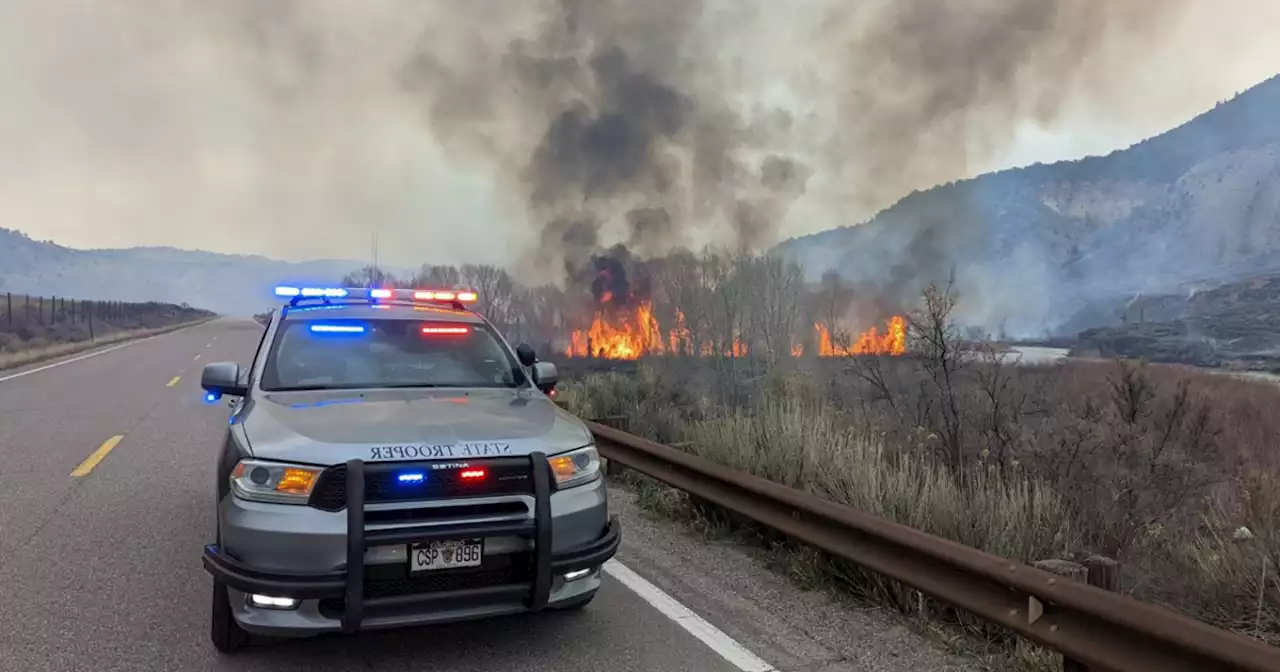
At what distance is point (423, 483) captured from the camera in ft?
11.0

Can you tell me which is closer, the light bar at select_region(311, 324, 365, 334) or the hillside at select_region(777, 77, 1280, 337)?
the light bar at select_region(311, 324, 365, 334)

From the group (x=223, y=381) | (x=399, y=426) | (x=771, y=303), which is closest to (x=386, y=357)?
(x=223, y=381)

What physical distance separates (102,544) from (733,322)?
72.0ft

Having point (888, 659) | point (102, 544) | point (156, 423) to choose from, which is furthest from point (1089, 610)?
point (156, 423)

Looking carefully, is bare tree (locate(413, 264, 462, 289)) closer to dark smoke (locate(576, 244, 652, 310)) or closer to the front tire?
dark smoke (locate(576, 244, 652, 310))

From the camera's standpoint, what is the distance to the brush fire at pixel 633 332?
1024 inches

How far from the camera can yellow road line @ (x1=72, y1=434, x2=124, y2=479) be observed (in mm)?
7691

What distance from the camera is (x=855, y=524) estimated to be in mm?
4203

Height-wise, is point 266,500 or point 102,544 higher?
point 266,500

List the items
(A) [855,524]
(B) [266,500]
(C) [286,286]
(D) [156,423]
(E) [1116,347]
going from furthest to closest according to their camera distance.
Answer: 1. (E) [1116,347]
2. (D) [156,423]
3. (C) [286,286]
4. (A) [855,524]
5. (B) [266,500]

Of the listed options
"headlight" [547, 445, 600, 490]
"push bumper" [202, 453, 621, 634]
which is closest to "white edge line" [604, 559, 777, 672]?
"push bumper" [202, 453, 621, 634]

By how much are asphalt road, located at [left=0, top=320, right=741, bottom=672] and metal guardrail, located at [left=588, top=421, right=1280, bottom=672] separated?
39.7 inches

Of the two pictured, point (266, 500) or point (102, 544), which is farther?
point (102, 544)

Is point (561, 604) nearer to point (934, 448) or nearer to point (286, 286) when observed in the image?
point (286, 286)
